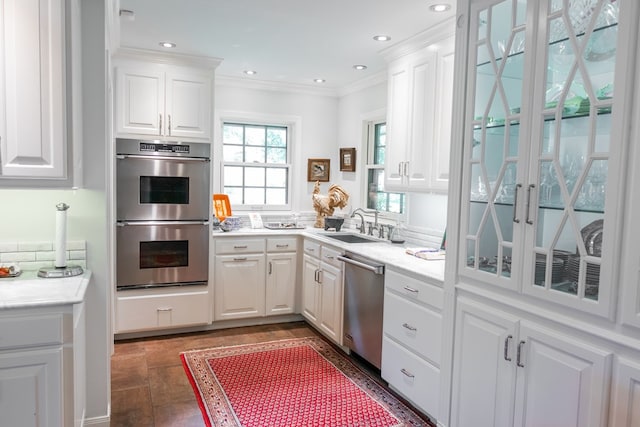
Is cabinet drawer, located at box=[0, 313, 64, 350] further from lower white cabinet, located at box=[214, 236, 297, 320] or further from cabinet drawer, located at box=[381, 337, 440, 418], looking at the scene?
lower white cabinet, located at box=[214, 236, 297, 320]

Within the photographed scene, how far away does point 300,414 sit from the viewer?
8.77 feet

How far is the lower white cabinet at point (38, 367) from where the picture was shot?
73.4 inches

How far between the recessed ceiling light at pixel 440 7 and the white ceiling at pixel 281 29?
0.11ft

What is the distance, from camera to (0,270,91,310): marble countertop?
1876mm

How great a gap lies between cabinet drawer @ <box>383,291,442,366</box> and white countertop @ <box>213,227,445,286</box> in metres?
0.21

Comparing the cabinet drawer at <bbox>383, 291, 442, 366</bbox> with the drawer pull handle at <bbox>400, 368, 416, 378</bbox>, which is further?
the drawer pull handle at <bbox>400, 368, 416, 378</bbox>

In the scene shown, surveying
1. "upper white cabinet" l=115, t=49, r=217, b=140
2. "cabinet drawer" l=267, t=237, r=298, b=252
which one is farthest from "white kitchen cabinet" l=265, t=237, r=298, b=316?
"upper white cabinet" l=115, t=49, r=217, b=140

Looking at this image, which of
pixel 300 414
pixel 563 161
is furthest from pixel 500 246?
pixel 300 414

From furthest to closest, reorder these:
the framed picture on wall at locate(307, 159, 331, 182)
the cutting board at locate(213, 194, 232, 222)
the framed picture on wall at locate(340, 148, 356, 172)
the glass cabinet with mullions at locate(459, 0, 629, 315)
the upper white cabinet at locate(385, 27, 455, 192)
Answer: the framed picture on wall at locate(307, 159, 331, 182), the framed picture on wall at locate(340, 148, 356, 172), the cutting board at locate(213, 194, 232, 222), the upper white cabinet at locate(385, 27, 455, 192), the glass cabinet with mullions at locate(459, 0, 629, 315)

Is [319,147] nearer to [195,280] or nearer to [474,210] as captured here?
[195,280]

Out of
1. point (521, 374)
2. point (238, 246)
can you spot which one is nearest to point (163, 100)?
point (238, 246)

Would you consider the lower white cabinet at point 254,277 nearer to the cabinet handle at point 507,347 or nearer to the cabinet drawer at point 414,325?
the cabinet drawer at point 414,325

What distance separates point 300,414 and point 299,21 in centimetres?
244

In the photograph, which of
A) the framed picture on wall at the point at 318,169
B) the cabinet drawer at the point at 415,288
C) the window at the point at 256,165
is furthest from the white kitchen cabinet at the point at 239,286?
the cabinet drawer at the point at 415,288
